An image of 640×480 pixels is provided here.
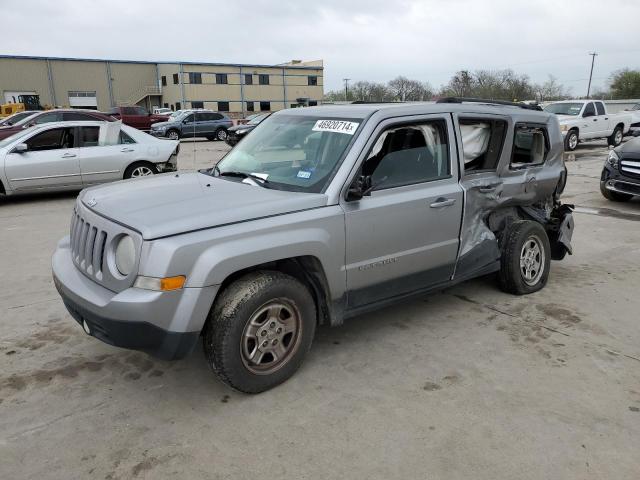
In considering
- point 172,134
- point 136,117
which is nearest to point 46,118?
point 172,134

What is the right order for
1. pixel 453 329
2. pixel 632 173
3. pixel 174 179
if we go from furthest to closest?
pixel 632 173
pixel 453 329
pixel 174 179

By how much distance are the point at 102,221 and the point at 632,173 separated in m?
8.90

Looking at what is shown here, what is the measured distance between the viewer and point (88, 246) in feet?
10.8

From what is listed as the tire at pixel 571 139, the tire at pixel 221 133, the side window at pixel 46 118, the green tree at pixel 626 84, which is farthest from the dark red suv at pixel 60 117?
the green tree at pixel 626 84

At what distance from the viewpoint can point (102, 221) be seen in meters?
3.18

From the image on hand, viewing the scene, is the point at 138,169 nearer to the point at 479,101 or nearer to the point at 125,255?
the point at 479,101

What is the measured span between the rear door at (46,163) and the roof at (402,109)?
22.1 feet

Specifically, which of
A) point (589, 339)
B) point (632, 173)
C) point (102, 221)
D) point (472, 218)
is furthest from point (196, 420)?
point (632, 173)

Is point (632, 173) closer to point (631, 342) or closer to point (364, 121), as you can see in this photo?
point (631, 342)

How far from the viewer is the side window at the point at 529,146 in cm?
488

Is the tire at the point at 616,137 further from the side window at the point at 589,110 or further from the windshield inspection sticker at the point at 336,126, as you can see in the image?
the windshield inspection sticker at the point at 336,126

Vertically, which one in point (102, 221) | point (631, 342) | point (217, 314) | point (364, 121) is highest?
point (364, 121)

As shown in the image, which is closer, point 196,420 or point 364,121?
point 196,420

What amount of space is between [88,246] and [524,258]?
3.77 meters
